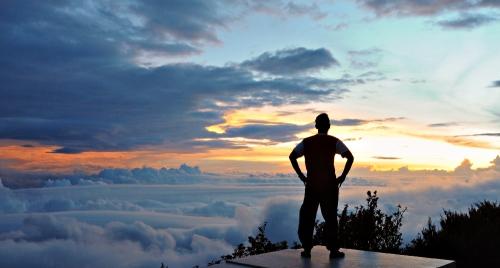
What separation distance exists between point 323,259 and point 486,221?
5.96 metres

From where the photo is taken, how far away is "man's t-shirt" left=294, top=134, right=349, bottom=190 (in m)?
8.62

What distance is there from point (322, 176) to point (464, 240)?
4.05 m

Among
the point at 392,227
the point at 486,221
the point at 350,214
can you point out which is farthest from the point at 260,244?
the point at 486,221

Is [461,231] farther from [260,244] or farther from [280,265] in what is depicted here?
[280,265]

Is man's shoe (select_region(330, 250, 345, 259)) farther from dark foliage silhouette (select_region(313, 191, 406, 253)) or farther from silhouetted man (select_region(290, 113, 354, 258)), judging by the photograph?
dark foliage silhouette (select_region(313, 191, 406, 253))

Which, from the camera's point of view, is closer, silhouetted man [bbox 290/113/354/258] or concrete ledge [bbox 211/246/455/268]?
concrete ledge [bbox 211/246/455/268]

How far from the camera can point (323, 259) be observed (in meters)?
8.48

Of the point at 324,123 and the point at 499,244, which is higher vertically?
the point at 324,123

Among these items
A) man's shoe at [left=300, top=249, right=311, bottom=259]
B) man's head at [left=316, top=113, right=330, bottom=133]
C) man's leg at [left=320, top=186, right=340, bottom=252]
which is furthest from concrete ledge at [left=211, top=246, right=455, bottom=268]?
man's head at [left=316, top=113, right=330, bottom=133]

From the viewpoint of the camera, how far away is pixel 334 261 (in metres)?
8.28

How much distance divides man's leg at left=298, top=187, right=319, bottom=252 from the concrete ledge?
26cm

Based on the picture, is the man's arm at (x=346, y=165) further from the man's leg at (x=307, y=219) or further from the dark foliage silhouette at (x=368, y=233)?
the dark foliage silhouette at (x=368, y=233)

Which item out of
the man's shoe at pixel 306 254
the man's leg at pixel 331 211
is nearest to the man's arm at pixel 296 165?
the man's leg at pixel 331 211

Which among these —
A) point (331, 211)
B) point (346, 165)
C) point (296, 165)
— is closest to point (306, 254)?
point (331, 211)
